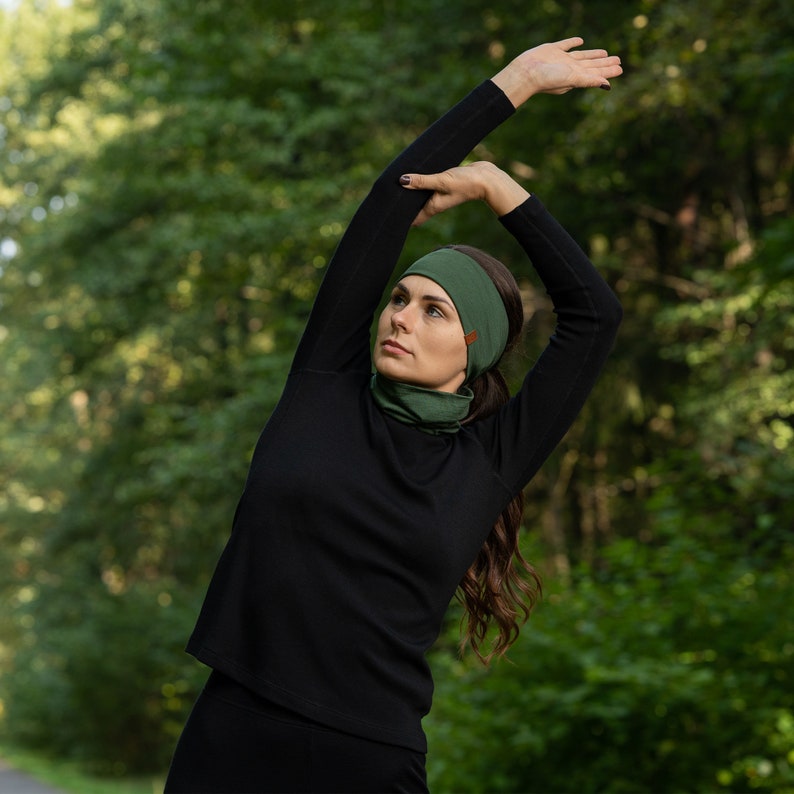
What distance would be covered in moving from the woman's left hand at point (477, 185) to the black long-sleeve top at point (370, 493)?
26 millimetres

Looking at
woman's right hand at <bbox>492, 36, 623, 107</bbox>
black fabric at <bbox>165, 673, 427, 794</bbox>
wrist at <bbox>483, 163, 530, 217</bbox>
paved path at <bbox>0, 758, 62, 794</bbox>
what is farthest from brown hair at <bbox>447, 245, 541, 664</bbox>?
paved path at <bbox>0, 758, 62, 794</bbox>

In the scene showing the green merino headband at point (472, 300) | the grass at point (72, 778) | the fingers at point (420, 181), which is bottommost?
the grass at point (72, 778)

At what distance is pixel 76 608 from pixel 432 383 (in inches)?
812

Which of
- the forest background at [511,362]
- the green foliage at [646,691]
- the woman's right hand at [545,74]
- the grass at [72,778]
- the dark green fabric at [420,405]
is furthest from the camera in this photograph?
the grass at [72,778]

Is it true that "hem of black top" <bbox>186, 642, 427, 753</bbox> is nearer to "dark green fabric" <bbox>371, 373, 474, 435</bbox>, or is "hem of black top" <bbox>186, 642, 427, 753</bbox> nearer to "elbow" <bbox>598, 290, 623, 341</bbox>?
"dark green fabric" <bbox>371, 373, 474, 435</bbox>

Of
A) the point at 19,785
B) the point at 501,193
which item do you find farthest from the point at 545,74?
the point at 19,785

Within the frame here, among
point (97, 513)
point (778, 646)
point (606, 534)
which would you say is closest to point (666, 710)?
point (778, 646)

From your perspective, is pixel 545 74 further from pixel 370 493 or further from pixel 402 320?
pixel 370 493

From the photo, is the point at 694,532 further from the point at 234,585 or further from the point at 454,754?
the point at 234,585

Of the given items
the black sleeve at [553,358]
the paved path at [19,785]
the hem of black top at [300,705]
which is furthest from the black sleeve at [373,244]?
the paved path at [19,785]

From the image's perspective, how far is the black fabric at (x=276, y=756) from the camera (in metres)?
2.35

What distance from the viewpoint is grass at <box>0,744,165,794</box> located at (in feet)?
47.0

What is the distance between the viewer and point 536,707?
683 cm

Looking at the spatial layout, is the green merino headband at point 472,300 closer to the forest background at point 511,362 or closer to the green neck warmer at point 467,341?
the green neck warmer at point 467,341
